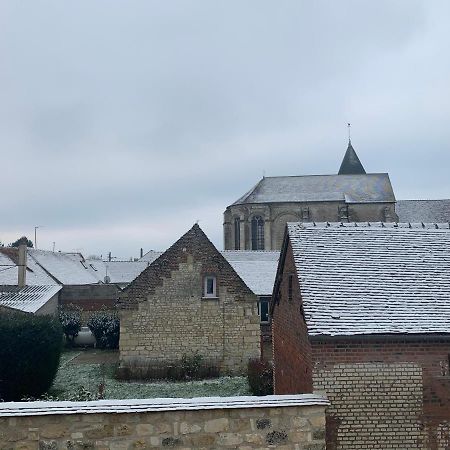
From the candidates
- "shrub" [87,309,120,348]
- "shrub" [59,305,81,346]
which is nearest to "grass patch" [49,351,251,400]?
"shrub" [87,309,120,348]

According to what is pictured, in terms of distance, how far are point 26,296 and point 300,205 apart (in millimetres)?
27238

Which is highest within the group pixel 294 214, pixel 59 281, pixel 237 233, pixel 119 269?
pixel 294 214

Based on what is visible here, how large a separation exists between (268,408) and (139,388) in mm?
10302

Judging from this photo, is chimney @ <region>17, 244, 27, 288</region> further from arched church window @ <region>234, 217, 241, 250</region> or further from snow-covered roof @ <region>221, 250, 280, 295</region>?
arched church window @ <region>234, 217, 241, 250</region>

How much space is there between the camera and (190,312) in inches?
752

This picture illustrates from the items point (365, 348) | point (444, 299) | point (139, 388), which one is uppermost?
point (444, 299)

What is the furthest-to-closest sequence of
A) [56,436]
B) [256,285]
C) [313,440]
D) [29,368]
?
[256,285] → [29,368] → [313,440] → [56,436]

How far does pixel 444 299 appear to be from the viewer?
352 inches

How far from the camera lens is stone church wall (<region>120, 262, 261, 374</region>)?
18.8 meters

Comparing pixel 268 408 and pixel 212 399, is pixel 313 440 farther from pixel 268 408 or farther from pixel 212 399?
pixel 212 399

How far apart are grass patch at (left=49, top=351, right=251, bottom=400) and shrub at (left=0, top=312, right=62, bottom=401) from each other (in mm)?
709

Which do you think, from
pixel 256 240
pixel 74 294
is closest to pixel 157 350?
pixel 74 294

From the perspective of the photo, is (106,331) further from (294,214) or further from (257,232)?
(294,214)

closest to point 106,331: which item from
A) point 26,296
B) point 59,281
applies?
point 26,296
